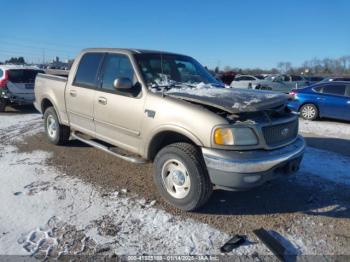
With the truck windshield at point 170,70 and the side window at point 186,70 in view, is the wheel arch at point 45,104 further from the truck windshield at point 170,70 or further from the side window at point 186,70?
the side window at point 186,70

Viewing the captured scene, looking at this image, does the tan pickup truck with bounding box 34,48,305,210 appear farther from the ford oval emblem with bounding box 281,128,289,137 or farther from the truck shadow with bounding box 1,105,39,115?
the truck shadow with bounding box 1,105,39,115

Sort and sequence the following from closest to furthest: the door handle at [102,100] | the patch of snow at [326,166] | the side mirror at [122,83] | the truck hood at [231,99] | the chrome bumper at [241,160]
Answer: the chrome bumper at [241,160]
the truck hood at [231,99]
the side mirror at [122,83]
the door handle at [102,100]
the patch of snow at [326,166]

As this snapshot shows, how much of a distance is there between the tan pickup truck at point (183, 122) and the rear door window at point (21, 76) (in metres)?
6.73

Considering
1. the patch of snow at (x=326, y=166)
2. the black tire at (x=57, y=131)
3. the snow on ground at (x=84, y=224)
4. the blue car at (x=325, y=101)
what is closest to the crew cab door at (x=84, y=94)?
the black tire at (x=57, y=131)

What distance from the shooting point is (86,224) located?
385 centimetres

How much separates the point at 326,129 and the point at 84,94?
24.5ft

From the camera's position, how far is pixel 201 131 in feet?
12.6

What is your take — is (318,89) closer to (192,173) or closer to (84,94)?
(84,94)

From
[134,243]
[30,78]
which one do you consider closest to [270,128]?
[134,243]

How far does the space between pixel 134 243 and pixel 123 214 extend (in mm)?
662

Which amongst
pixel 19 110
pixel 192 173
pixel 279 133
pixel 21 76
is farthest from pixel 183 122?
pixel 19 110

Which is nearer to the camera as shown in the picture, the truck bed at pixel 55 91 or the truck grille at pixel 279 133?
the truck grille at pixel 279 133

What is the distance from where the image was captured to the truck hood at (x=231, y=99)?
151 inches

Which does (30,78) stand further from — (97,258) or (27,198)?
(97,258)
